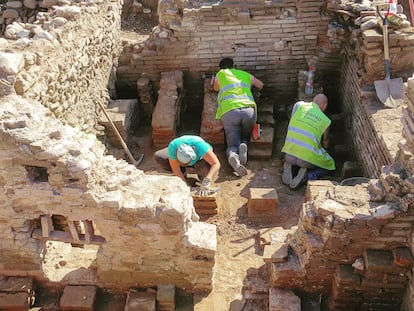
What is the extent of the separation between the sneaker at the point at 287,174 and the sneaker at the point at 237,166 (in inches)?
23.7

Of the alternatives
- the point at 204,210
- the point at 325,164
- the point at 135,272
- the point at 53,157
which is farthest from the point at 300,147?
the point at 53,157

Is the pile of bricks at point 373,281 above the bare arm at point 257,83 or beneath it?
beneath

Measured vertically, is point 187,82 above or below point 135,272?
above

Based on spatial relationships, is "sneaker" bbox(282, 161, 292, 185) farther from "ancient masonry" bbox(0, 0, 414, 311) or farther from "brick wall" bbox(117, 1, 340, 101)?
"brick wall" bbox(117, 1, 340, 101)

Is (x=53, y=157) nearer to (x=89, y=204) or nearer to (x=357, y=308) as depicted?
(x=89, y=204)

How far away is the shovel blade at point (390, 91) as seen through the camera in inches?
274

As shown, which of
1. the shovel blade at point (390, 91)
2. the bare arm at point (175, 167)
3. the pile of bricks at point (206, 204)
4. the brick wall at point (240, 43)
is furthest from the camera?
the brick wall at point (240, 43)

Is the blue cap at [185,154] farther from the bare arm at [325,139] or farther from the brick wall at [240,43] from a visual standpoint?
the brick wall at [240,43]

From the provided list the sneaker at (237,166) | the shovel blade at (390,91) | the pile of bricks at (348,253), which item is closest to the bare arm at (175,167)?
the sneaker at (237,166)

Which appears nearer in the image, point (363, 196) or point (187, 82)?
point (363, 196)

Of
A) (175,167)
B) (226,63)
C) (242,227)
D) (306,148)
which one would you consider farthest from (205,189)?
(226,63)

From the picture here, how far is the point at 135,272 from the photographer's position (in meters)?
5.49

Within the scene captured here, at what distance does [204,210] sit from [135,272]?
5.40 ft

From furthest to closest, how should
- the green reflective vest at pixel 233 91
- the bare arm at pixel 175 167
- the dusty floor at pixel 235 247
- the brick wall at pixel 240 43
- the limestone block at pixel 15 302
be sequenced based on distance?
1. the brick wall at pixel 240 43
2. the green reflective vest at pixel 233 91
3. the bare arm at pixel 175 167
4. the dusty floor at pixel 235 247
5. the limestone block at pixel 15 302
